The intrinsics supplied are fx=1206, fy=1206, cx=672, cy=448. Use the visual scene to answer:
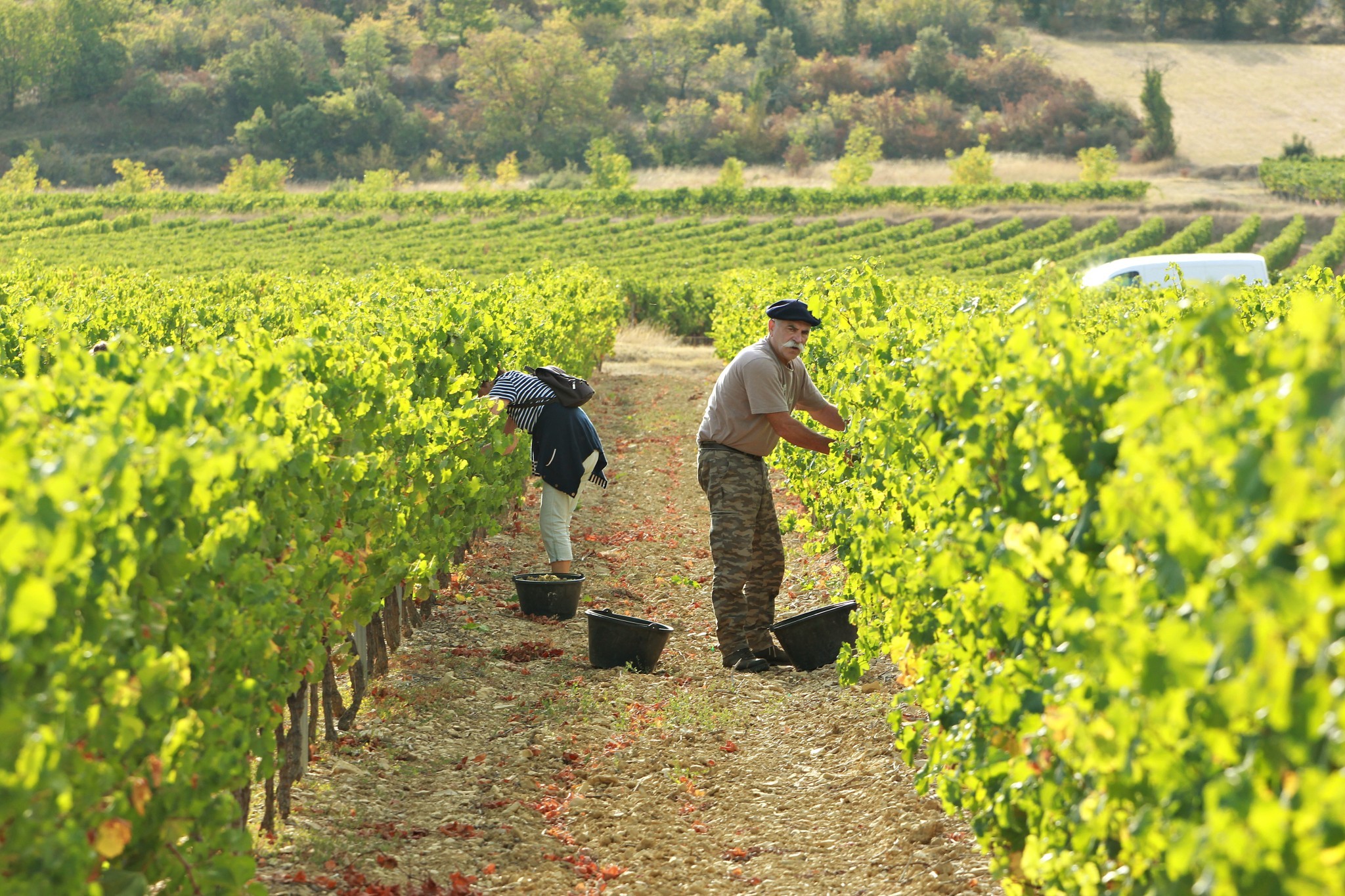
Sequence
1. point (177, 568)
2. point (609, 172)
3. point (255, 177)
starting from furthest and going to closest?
point (255, 177), point (609, 172), point (177, 568)

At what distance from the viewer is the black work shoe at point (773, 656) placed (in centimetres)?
702

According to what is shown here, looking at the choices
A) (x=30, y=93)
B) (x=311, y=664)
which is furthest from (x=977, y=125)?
(x=311, y=664)

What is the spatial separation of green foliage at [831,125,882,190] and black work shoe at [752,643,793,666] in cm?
5374

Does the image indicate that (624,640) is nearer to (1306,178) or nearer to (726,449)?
(726,449)

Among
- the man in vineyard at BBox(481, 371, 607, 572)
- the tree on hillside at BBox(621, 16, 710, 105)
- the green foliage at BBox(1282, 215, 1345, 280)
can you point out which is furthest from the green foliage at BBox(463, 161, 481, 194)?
the man in vineyard at BBox(481, 371, 607, 572)

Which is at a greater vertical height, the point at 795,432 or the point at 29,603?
the point at 29,603

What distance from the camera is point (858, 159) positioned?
2729 inches

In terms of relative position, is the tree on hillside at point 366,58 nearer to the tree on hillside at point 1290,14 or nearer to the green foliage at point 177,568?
the tree on hillside at point 1290,14

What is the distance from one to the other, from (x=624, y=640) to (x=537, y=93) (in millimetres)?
87757

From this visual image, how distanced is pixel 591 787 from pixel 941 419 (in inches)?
87.7

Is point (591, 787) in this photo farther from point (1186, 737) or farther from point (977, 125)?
point (977, 125)

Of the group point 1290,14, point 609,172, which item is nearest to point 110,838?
point 609,172

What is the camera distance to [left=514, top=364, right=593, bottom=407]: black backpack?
25.7 ft

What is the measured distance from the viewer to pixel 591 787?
5.29 meters
